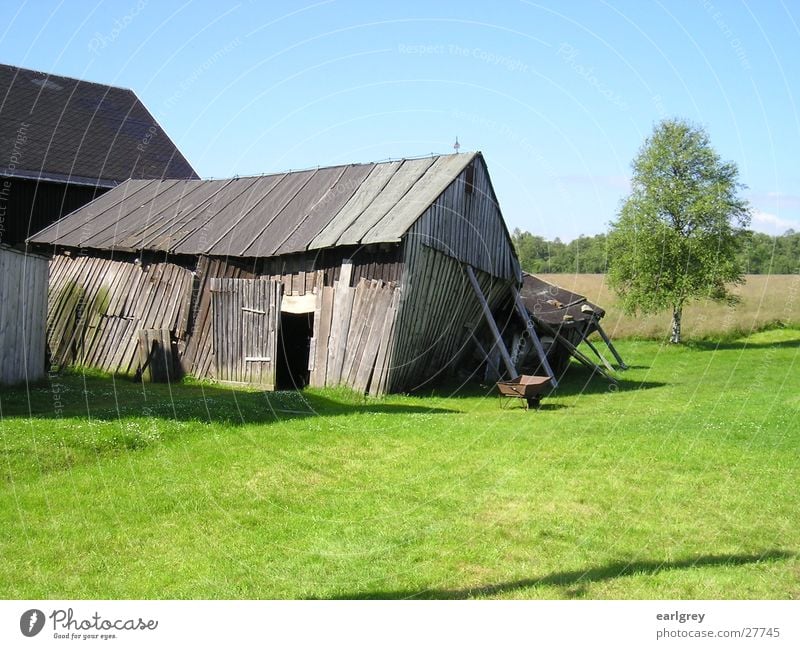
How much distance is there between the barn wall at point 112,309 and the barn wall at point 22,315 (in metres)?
4.85

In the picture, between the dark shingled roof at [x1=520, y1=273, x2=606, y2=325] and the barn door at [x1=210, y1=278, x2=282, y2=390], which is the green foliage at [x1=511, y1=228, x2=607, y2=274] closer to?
the dark shingled roof at [x1=520, y1=273, x2=606, y2=325]

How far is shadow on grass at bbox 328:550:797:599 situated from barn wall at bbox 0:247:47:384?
36.2ft

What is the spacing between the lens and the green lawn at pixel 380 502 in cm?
676

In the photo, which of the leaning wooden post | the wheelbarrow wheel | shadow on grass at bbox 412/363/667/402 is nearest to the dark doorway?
shadow on grass at bbox 412/363/667/402

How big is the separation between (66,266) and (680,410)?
59.7ft

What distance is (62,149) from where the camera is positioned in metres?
34.8

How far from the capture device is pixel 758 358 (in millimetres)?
33531

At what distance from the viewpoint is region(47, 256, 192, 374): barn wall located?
22.5 meters

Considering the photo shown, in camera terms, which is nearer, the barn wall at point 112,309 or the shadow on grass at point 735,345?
the barn wall at point 112,309

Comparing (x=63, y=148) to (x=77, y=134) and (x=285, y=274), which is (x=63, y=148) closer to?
(x=77, y=134)

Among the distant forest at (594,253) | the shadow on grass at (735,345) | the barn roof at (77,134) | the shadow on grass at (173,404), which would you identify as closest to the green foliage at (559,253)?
the distant forest at (594,253)

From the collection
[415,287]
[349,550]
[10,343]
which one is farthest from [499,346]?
[349,550]

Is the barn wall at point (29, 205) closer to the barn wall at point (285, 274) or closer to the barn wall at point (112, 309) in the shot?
the barn wall at point (112, 309)

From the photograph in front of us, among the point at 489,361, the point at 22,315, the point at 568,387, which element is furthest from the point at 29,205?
the point at 568,387
